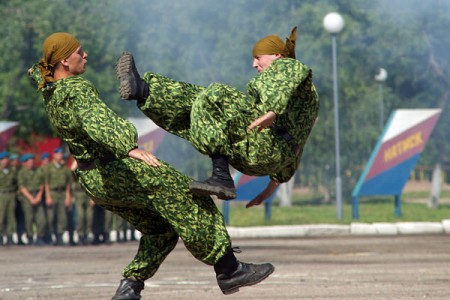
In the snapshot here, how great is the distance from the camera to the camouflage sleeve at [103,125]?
23.4ft

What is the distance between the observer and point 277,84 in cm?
727

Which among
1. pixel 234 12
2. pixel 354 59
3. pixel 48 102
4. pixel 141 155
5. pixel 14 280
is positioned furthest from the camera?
pixel 354 59

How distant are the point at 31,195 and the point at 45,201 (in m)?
0.35

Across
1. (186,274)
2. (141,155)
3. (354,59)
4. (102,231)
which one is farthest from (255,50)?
(354,59)

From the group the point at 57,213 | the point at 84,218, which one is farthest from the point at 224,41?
the point at 84,218

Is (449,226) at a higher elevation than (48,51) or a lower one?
lower

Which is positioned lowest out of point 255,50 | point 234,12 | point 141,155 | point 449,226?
point 449,226

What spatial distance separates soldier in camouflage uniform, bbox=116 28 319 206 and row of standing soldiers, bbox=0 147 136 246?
547 inches

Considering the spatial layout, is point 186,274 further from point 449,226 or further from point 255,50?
point 449,226

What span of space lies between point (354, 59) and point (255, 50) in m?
33.9

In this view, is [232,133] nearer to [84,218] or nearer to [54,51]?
[54,51]

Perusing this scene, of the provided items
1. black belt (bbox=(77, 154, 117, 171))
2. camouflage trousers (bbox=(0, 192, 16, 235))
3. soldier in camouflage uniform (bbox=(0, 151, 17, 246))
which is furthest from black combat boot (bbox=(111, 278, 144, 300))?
soldier in camouflage uniform (bbox=(0, 151, 17, 246))

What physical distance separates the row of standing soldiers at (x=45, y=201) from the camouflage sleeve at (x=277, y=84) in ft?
46.4

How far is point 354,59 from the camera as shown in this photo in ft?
136
